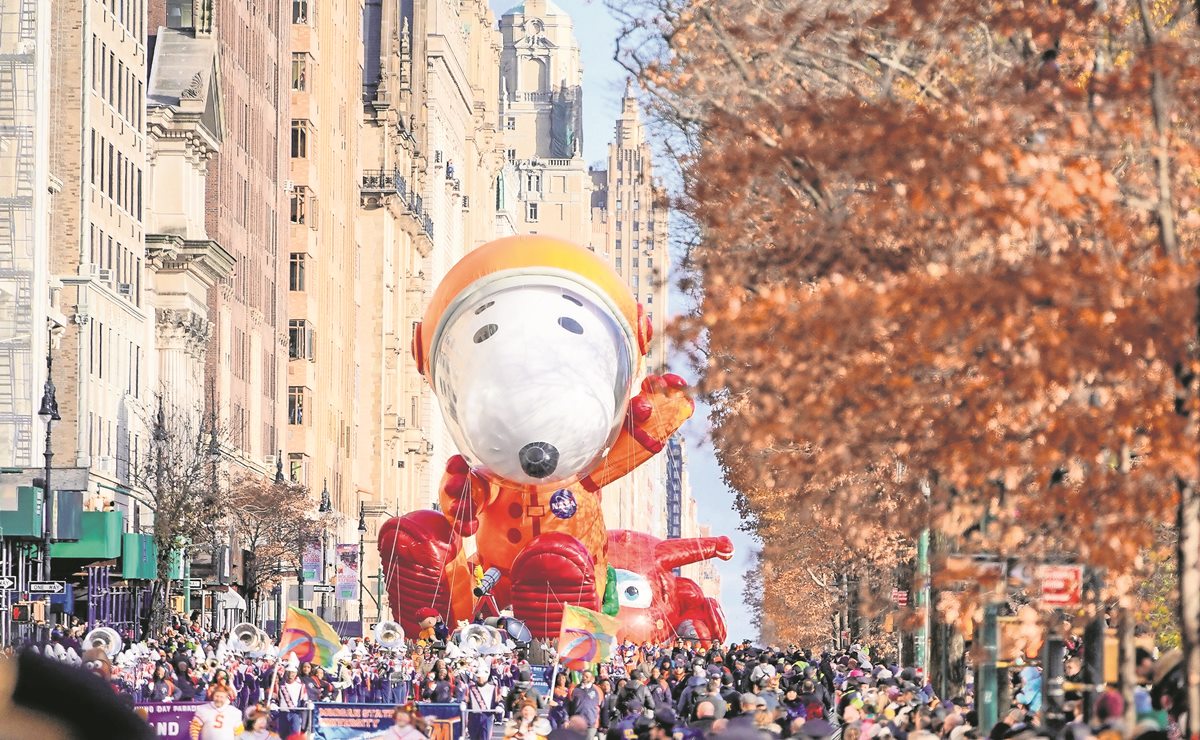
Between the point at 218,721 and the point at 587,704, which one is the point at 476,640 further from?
the point at 218,721

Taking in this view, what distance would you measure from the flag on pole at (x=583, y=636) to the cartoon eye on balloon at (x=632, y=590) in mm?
17310

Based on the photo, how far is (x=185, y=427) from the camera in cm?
6819

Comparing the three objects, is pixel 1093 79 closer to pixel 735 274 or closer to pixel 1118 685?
pixel 735 274

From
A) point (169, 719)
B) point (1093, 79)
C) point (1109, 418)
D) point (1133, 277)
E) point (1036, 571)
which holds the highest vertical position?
point (1093, 79)

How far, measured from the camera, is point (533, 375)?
111ft

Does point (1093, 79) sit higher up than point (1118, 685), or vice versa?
point (1093, 79)

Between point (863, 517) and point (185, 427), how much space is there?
178 ft

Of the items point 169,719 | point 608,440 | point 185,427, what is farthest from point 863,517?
point 185,427

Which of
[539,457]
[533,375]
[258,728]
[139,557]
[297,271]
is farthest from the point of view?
[297,271]

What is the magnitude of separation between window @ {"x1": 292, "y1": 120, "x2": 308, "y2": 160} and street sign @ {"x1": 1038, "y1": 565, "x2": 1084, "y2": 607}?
9113 cm

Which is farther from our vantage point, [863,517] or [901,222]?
[863,517]

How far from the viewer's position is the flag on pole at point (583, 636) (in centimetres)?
3425

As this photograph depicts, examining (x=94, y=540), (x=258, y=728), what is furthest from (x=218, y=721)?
(x=94, y=540)

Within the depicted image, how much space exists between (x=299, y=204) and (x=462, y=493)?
64.8 m
